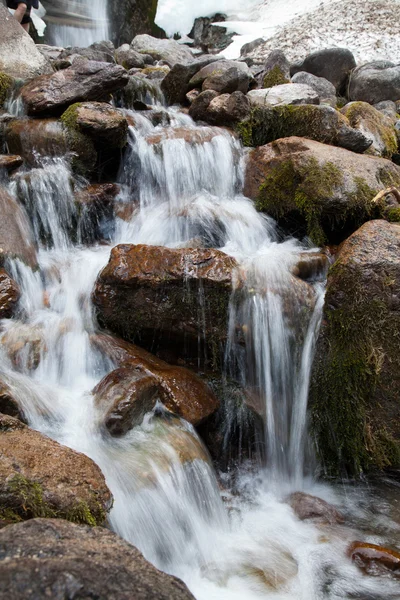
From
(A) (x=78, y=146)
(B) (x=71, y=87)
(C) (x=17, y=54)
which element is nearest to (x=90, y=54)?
(C) (x=17, y=54)

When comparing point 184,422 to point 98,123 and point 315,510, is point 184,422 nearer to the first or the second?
point 315,510

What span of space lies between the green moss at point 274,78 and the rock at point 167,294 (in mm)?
6693

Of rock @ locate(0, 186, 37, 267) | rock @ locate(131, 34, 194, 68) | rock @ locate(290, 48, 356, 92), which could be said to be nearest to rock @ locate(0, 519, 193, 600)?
rock @ locate(0, 186, 37, 267)

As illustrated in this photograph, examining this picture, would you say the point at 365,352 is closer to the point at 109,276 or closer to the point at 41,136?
the point at 109,276

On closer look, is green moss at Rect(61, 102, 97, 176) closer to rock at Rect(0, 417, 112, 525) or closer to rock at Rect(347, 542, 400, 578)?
rock at Rect(0, 417, 112, 525)

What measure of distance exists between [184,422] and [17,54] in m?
7.56

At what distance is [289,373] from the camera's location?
Answer: 4262mm

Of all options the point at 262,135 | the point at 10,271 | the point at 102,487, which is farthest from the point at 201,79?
the point at 102,487

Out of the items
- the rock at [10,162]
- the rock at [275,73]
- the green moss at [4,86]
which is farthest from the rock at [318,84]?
the rock at [10,162]

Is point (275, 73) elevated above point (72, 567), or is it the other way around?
point (275, 73)

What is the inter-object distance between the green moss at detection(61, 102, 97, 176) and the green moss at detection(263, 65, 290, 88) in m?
4.79

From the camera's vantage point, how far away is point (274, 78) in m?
9.70

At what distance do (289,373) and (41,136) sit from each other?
14.7 ft

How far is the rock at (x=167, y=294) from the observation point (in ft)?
13.7
